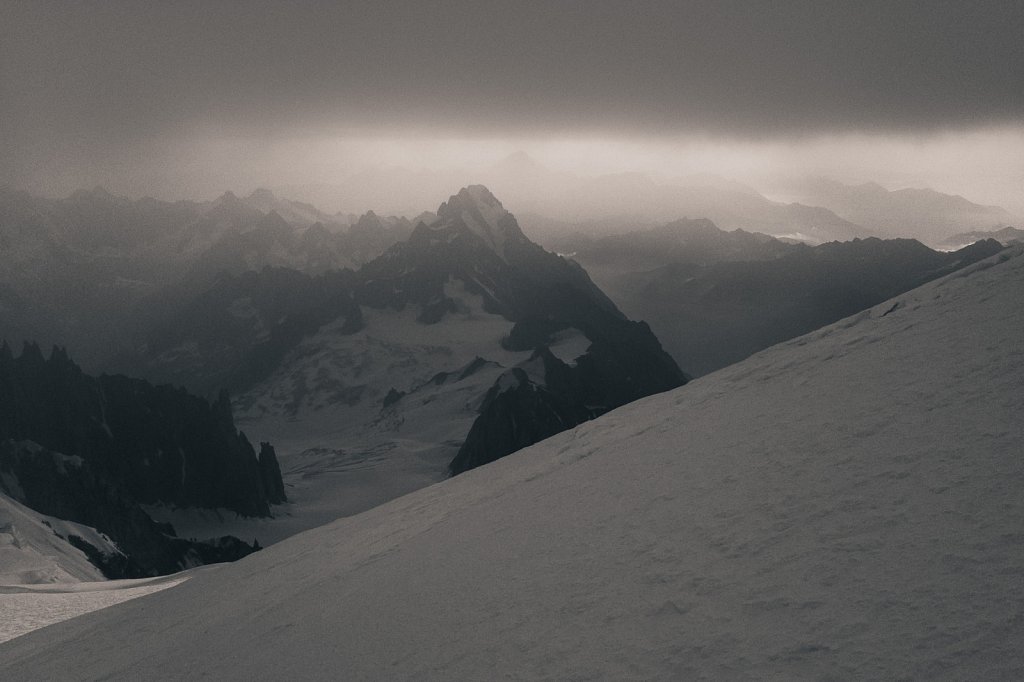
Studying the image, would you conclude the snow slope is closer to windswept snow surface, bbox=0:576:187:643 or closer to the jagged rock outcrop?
windswept snow surface, bbox=0:576:187:643

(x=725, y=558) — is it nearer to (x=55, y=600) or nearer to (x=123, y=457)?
(x=55, y=600)

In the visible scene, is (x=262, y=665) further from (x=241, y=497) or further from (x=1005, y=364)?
(x=241, y=497)

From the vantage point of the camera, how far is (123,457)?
15138cm

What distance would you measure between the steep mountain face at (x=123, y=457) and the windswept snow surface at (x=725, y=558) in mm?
93459

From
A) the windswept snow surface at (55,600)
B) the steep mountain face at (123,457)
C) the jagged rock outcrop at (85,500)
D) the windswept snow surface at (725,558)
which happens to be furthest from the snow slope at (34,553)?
the steep mountain face at (123,457)

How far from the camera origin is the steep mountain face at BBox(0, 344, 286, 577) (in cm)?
10519

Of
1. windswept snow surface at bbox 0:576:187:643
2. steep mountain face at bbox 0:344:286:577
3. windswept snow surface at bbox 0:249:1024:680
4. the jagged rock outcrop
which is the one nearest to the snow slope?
windswept snow surface at bbox 0:576:187:643

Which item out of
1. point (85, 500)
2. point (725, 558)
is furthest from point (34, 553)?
point (85, 500)

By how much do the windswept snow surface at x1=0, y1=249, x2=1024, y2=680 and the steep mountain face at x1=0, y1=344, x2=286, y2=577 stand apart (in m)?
93.5

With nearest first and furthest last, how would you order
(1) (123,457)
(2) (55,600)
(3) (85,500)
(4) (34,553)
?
1. (2) (55,600)
2. (4) (34,553)
3. (3) (85,500)
4. (1) (123,457)

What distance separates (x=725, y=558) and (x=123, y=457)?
162m

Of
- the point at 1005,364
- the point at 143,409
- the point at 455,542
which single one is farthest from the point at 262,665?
the point at 143,409

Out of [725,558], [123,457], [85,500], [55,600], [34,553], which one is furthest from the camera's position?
[123,457]

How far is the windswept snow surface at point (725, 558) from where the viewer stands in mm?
8641
